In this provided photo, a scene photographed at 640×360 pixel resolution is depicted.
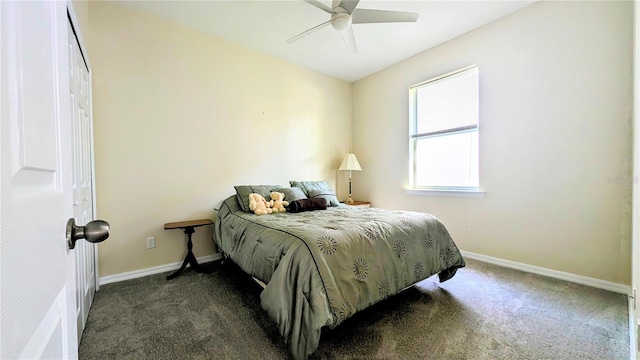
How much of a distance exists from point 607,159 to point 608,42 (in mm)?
1031

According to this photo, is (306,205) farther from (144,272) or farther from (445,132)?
(445,132)

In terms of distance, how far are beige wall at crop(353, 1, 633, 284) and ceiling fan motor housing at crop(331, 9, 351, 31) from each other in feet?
5.73

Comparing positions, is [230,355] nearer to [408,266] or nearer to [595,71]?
[408,266]

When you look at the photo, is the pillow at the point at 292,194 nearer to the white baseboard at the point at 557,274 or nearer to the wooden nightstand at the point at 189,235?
A: the wooden nightstand at the point at 189,235

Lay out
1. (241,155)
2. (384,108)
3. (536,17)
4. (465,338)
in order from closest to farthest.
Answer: (465,338)
(536,17)
(241,155)
(384,108)

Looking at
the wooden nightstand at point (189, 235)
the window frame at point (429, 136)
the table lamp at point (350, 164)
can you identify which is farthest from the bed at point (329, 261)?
the table lamp at point (350, 164)

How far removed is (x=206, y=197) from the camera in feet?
10.3

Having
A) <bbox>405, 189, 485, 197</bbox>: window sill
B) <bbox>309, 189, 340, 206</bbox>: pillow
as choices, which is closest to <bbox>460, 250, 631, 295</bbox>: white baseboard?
<bbox>405, 189, 485, 197</bbox>: window sill

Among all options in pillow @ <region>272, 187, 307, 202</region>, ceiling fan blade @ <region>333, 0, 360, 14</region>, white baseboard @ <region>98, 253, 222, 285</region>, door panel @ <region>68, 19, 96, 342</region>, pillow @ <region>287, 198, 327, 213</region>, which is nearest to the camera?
door panel @ <region>68, 19, 96, 342</region>

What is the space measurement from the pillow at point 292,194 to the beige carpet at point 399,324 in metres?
A: 1.06

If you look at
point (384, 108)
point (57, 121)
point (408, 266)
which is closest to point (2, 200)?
point (57, 121)

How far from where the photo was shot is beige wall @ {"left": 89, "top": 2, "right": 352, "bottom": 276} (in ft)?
8.48

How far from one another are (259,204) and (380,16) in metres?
2.15

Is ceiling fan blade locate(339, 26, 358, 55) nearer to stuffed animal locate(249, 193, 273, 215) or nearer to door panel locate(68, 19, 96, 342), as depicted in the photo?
stuffed animal locate(249, 193, 273, 215)
